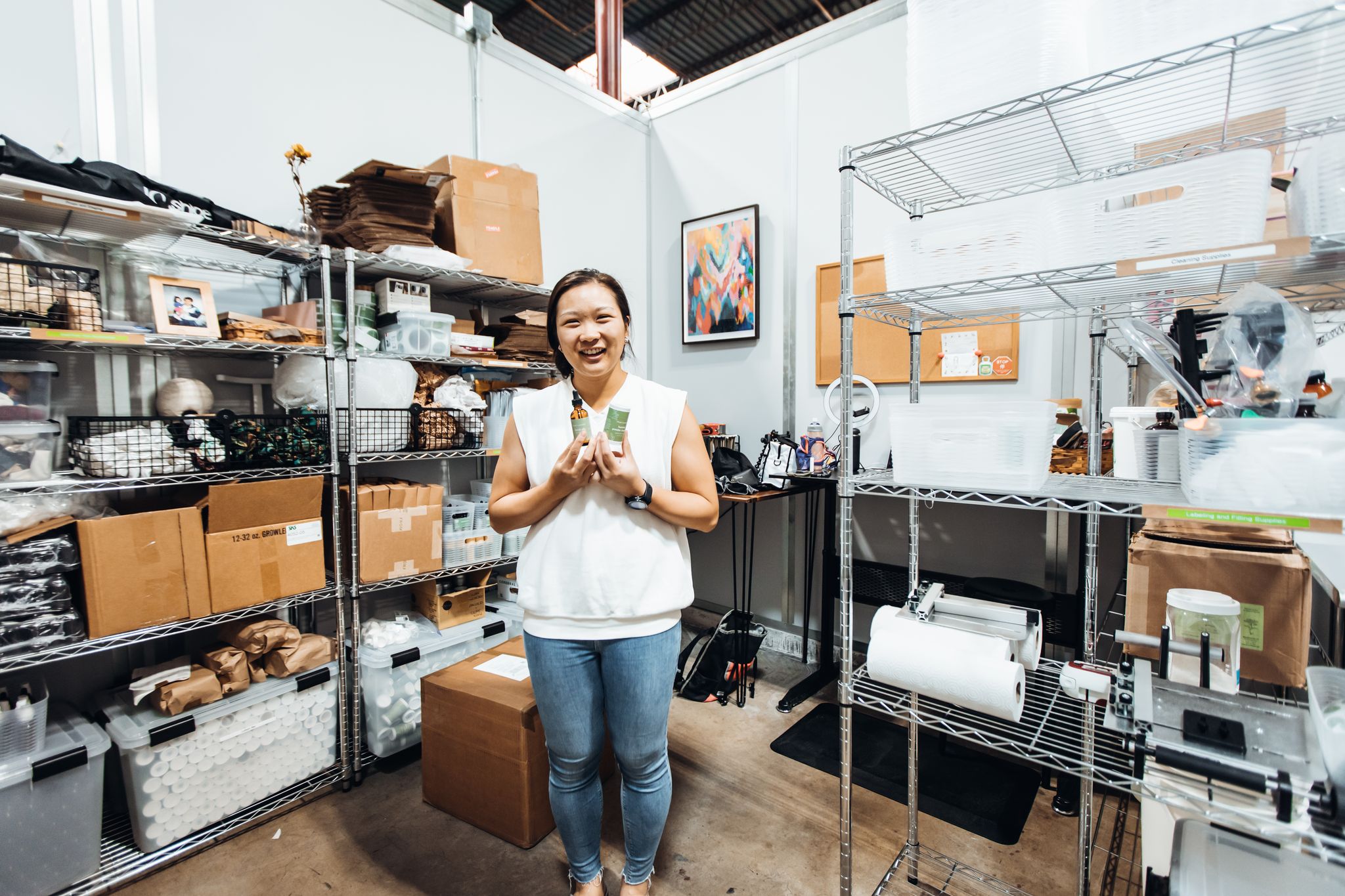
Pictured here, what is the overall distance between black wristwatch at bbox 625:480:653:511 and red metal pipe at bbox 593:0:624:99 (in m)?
3.33

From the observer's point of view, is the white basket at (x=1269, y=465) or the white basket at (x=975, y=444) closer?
the white basket at (x=1269, y=465)

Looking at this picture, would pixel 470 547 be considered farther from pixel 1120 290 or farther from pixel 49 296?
pixel 1120 290

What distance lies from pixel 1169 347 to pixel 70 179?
98.1 inches

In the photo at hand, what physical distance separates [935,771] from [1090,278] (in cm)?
187

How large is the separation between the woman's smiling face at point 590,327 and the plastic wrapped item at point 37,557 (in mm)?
1444

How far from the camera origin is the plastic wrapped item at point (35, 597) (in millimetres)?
1550

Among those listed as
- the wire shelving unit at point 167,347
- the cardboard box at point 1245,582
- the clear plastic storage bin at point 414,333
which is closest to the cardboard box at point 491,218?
the clear plastic storage bin at point 414,333

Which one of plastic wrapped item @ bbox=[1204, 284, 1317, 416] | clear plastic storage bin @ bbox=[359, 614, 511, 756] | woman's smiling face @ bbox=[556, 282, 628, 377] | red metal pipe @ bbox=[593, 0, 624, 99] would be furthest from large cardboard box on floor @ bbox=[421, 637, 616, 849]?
red metal pipe @ bbox=[593, 0, 624, 99]

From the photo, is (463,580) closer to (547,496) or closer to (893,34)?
(547,496)

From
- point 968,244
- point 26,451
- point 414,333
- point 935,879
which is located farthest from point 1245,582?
point 26,451

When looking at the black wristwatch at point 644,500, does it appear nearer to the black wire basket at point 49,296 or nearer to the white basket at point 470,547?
the white basket at point 470,547

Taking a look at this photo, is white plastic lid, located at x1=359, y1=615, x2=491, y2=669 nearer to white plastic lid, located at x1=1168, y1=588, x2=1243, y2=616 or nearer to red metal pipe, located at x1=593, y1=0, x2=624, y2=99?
white plastic lid, located at x1=1168, y1=588, x2=1243, y2=616

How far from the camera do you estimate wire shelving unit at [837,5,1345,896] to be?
0.95 meters

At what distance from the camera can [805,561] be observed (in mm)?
3180
